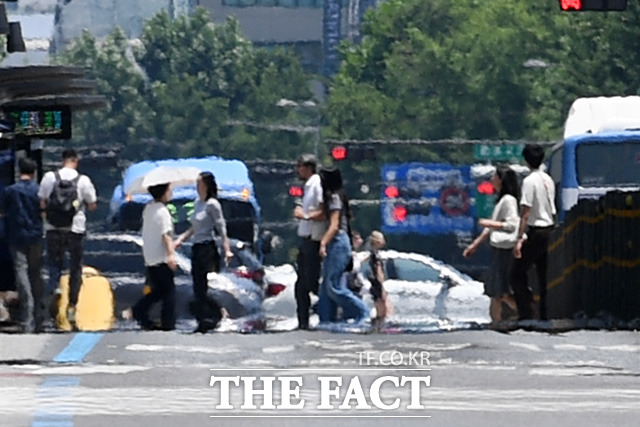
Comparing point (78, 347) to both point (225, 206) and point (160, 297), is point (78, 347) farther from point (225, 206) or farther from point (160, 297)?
point (225, 206)

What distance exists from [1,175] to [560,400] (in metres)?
10.8

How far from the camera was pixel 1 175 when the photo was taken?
73.8 feet

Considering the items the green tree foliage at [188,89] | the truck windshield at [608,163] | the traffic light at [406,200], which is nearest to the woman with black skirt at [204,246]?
the truck windshield at [608,163]

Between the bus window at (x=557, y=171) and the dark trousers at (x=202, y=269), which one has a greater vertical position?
the dark trousers at (x=202, y=269)

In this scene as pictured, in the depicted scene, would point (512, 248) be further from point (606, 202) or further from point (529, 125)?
point (529, 125)

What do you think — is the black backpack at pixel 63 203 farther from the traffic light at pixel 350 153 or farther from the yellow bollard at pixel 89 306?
the traffic light at pixel 350 153

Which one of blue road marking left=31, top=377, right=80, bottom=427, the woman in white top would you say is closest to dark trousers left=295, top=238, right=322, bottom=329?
the woman in white top

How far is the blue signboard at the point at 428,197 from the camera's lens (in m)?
80.6

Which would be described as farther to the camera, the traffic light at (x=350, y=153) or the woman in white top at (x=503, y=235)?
the traffic light at (x=350, y=153)

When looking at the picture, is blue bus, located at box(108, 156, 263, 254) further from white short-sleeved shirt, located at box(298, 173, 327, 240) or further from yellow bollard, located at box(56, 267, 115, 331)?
white short-sleeved shirt, located at box(298, 173, 327, 240)

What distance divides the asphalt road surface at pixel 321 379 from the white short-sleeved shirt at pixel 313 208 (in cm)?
135

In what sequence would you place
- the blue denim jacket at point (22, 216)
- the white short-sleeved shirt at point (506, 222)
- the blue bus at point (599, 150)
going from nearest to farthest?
the blue denim jacket at point (22, 216), the white short-sleeved shirt at point (506, 222), the blue bus at point (599, 150)

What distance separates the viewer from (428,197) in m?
80.4

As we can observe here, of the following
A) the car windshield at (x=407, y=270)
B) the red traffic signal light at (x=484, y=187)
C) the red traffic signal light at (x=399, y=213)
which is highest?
the car windshield at (x=407, y=270)
